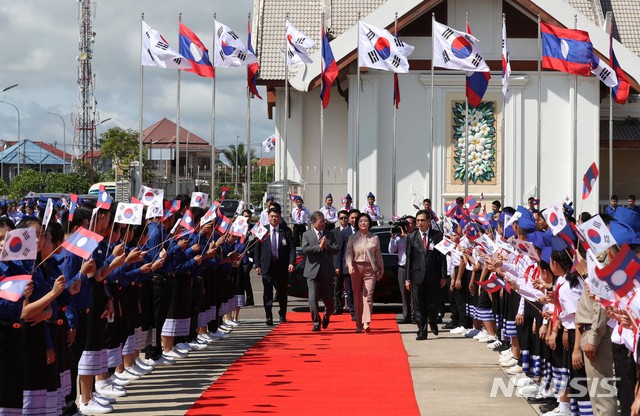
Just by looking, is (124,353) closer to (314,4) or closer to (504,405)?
(504,405)

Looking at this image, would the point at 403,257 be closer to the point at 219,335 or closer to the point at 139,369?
the point at 219,335

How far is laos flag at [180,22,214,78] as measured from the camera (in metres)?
28.3

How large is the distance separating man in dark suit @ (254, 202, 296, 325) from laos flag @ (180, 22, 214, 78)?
1098 cm

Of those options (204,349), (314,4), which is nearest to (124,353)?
(204,349)

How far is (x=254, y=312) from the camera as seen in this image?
20.7 m

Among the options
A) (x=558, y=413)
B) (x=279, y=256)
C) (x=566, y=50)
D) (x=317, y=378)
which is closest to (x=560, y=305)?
(x=558, y=413)

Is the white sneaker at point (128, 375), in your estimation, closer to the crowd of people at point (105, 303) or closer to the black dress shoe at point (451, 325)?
the crowd of people at point (105, 303)

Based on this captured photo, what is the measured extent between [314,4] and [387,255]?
924 inches

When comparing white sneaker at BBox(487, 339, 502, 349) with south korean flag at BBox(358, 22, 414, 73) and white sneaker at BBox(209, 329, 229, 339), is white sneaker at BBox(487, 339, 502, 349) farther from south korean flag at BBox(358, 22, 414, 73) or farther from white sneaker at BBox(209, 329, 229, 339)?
south korean flag at BBox(358, 22, 414, 73)

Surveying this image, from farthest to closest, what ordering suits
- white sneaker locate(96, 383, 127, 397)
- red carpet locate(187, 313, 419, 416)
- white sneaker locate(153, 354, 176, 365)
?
white sneaker locate(153, 354, 176, 365)
white sneaker locate(96, 383, 127, 397)
red carpet locate(187, 313, 419, 416)

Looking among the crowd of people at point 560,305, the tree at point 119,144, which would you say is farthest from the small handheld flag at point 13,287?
the tree at point 119,144

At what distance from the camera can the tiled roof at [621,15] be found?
41506 mm

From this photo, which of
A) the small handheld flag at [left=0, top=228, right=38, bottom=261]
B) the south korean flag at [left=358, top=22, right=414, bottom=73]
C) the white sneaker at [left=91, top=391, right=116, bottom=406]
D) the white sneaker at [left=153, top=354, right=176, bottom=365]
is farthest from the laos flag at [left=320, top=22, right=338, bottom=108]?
the small handheld flag at [left=0, top=228, right=38, bottom=261]

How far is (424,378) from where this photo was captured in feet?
41.0
